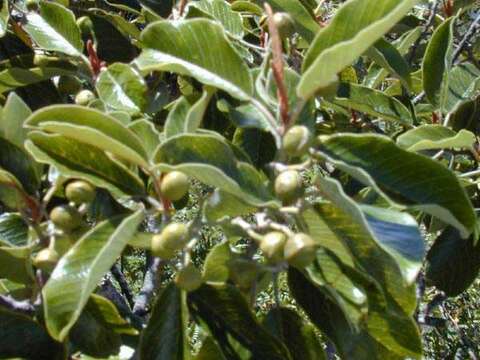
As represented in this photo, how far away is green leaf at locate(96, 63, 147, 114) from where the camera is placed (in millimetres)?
1369

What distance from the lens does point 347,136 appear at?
101 centimetres

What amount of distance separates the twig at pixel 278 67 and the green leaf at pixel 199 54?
3.6 inches

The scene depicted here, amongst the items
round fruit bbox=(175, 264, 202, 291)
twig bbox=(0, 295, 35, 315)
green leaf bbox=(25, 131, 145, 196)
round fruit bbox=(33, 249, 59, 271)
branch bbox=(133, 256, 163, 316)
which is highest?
green leaf bbox=(25, 131, 145, 196)

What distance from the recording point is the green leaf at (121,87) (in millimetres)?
1369

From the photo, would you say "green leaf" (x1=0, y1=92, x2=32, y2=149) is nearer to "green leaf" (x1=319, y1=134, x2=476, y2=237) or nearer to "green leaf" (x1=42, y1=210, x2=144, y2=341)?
Answer: "green leaf" (x1=42, y1=210, x2=144, y2=341)

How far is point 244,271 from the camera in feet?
3.74

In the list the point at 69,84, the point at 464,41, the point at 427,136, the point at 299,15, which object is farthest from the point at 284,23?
the point at 464,41

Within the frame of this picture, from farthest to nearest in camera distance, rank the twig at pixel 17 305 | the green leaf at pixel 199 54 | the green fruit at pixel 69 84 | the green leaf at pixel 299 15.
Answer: the green fruit at pixel 69 84, the green leaf at pixel 299 15, the twig at pixel 17 305, the green leaf at pixel 199 54

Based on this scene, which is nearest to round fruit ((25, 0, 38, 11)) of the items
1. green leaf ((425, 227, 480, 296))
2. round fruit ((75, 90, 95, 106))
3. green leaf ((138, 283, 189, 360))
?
round fruit ((75, 90, 95, 106))

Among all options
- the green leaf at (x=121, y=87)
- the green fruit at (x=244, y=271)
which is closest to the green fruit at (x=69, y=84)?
the green leaf at (x=121, y=87)

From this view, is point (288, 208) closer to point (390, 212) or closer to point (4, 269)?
point (390, 212)

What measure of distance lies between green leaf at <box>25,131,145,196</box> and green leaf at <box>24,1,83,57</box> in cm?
55

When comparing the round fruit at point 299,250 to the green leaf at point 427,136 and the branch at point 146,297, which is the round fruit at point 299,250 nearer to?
the green leaf at point 427,136

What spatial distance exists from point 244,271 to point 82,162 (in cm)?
30
